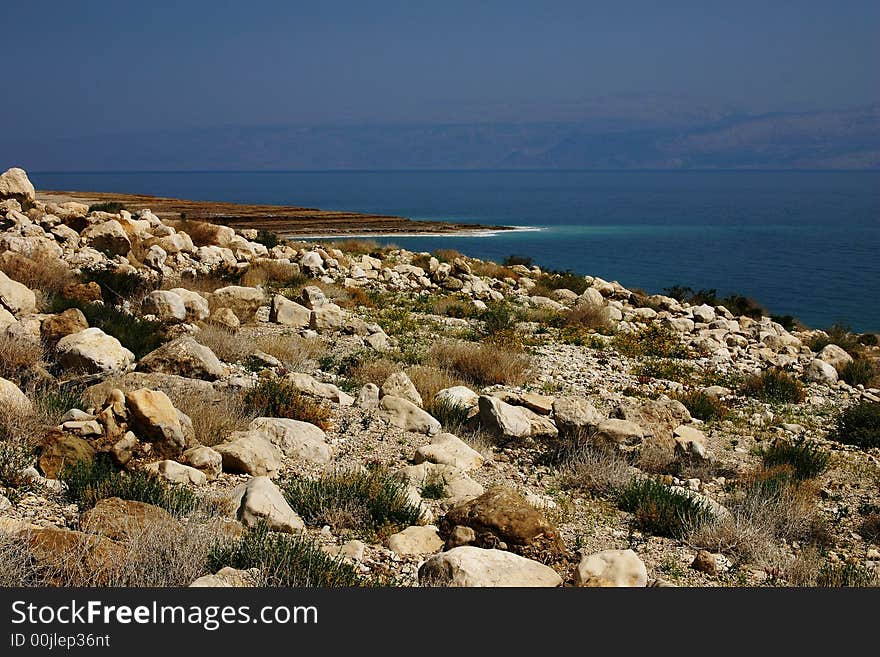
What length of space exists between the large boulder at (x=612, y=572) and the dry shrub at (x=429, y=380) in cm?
445

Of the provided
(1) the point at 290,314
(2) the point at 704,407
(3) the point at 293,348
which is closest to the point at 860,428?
(2) the point at 704,407

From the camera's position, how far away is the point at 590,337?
47.6 feet

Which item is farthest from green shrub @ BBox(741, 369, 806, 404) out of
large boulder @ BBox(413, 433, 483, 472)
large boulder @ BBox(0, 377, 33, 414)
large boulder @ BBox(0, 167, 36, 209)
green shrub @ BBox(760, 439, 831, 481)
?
large boulder @ BBox(0, 167, 36, 209)

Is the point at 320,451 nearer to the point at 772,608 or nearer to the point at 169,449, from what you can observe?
the point at 169,449

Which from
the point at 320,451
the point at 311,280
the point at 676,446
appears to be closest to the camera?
the point at 320,451

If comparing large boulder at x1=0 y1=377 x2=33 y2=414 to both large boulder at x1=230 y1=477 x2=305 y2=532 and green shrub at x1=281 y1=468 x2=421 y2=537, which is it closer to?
large boulder at x1=230 y1=477 x2=305 y2=532

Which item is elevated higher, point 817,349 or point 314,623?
point 314,623

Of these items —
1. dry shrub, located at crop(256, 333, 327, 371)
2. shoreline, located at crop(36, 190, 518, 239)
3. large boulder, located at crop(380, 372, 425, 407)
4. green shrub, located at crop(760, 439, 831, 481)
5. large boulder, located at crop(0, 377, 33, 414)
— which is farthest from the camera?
shoreline, located at crop(36, 190, 518, 239)

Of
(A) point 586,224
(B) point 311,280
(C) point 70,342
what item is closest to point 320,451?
(C) point 70,342

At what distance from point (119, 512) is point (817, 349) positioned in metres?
16.7

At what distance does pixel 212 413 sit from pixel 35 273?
23.5 ft

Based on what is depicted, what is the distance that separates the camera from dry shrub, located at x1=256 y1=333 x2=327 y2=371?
10547 mm

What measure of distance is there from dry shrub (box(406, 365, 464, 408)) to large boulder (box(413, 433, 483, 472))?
5.38 feet

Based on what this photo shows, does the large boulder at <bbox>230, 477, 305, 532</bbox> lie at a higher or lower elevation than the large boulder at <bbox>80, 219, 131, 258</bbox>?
lower
